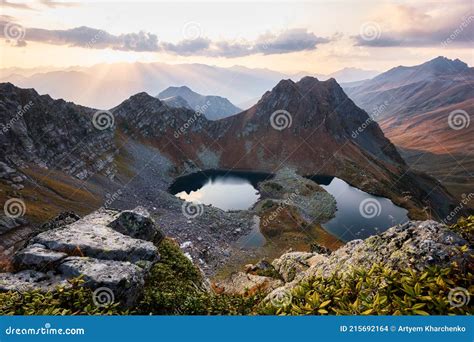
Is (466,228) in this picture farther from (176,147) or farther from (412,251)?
(176,147)

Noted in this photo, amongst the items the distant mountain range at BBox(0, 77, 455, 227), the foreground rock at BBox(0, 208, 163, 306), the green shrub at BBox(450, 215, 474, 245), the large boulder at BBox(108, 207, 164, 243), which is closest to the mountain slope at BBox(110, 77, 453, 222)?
the distant mountain range at BBox(0, 77, 455, 227)

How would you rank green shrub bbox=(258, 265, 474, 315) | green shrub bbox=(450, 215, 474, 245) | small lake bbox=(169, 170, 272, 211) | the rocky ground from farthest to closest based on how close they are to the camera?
small lake bbox=(169, 170, 272, 211) < green shrub bbox=(450, 215, 474, 245) < the rocky ground < green shrub bbox=(258, 265, 474, 315)

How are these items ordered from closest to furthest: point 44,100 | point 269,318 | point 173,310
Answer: point 269,318, point 173,310, point 44,100

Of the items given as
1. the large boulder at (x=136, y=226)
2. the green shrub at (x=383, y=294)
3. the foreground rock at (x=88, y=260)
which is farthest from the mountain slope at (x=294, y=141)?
the green shrub at (x=383, y=294)

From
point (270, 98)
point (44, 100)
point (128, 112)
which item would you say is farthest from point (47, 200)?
point (270, 98)

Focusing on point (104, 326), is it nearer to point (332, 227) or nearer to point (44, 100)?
point (332, 227)

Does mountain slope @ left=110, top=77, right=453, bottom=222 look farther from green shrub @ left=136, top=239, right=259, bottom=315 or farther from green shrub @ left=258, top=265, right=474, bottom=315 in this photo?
green shrub @ left=258, top=265, right=474, bottom=315
